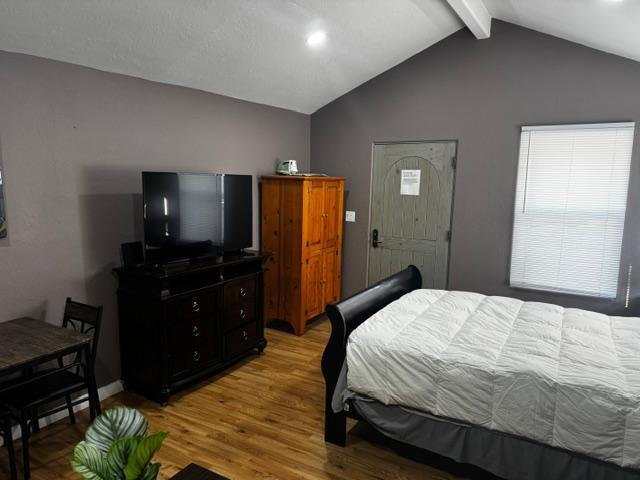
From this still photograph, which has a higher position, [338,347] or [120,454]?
[120,454]

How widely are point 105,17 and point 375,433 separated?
295 centimetres

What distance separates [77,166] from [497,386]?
285cm

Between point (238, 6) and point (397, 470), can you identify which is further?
point (238, 6)

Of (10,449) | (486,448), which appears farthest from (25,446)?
(486,448)

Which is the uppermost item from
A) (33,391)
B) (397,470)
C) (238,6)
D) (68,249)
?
(238,6)

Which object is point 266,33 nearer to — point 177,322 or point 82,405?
point 177,322

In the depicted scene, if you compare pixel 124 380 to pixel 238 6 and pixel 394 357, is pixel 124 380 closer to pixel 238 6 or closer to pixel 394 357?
pixel 394 357

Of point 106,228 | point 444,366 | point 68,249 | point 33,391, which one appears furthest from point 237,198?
point 444,366

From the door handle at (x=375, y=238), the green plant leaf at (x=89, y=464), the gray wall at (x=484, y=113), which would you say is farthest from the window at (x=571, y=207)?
the green plant leaf at (x=89, y=464)

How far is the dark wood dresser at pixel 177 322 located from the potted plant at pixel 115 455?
178cm

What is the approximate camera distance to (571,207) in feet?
12.5

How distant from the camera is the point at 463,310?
295cm

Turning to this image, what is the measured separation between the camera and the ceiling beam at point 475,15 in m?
3.30

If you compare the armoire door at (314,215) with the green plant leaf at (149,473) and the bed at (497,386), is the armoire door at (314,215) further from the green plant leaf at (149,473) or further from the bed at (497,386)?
the green plant leaf at (149,473)
